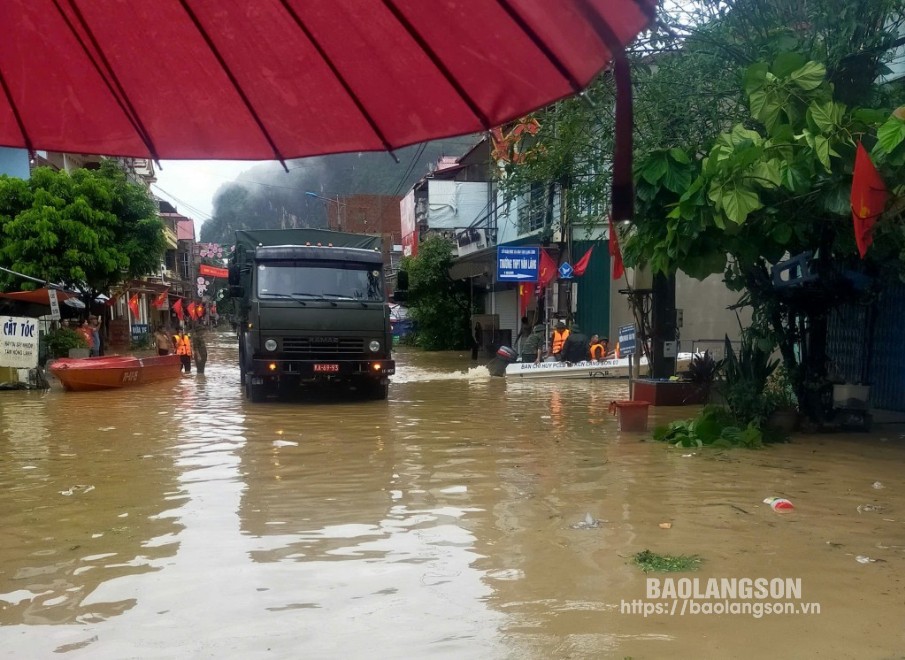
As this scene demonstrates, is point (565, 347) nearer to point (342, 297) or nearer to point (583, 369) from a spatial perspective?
point (583, 369)

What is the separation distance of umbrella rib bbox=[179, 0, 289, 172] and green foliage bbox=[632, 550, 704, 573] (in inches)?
138

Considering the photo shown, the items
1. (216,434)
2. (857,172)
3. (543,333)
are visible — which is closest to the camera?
(857,172)

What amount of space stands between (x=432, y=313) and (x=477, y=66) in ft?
101

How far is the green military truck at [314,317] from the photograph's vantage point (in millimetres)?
Answer: 12734

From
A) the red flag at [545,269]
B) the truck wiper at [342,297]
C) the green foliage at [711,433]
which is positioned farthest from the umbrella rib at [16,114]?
the red flag at [545,269]

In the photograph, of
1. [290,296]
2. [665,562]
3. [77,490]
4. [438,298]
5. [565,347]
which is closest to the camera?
[665,562]

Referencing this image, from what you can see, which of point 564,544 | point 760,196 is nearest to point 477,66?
point 564,544

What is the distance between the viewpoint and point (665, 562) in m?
4.79

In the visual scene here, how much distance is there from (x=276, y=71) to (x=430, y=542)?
13.1 feet

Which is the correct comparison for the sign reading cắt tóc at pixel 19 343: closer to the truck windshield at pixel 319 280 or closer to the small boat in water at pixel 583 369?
the truck windshield at pixel 319 280

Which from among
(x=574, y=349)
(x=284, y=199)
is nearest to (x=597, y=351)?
(x=574, y=349)

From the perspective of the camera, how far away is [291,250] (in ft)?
43.2

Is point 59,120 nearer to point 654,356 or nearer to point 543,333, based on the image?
point 654,356

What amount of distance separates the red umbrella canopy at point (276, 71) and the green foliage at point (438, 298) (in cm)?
2989
